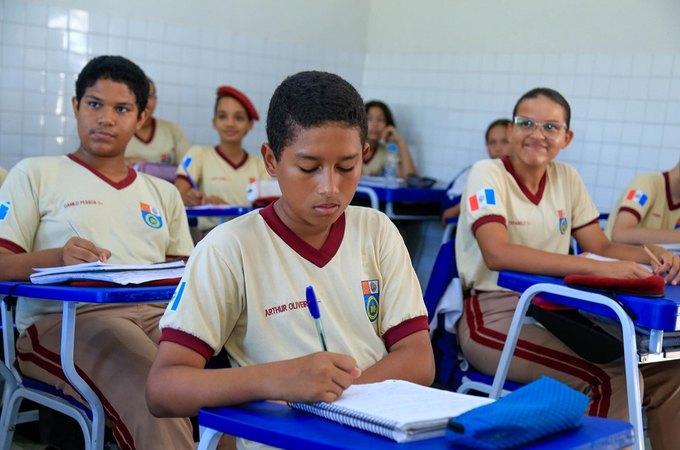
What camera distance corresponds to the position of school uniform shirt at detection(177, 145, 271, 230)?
15.5 feet

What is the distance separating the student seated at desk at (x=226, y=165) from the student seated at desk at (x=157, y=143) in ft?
1.90

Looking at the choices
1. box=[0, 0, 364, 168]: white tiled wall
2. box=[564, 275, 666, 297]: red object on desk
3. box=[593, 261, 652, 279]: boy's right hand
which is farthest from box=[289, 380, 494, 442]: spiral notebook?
box=[0, 0, 364, 168]: white tiled wall

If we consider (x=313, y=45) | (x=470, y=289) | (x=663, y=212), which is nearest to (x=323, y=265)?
(x=470, y=289)

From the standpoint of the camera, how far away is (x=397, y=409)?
3.92 ft

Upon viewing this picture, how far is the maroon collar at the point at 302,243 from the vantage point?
1674mm

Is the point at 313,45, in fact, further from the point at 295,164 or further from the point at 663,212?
the point at 295,164

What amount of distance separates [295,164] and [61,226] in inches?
47.3

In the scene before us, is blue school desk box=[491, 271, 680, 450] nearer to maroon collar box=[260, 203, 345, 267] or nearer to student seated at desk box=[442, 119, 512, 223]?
maroon collar box=[260, 203, 345, 267]

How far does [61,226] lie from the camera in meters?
2.53

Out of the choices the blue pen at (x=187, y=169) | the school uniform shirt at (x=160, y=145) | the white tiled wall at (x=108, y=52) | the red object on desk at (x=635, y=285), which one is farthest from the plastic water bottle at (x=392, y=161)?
the red object on desk at (x=635, y=285)

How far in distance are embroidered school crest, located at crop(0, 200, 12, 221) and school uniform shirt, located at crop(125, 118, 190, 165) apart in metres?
2.84

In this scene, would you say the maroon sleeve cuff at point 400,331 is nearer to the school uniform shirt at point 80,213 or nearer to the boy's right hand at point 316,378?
the boy's right hand at point 316,378

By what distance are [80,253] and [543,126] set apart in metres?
1.75

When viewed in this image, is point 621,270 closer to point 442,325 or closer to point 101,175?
point 442,325
